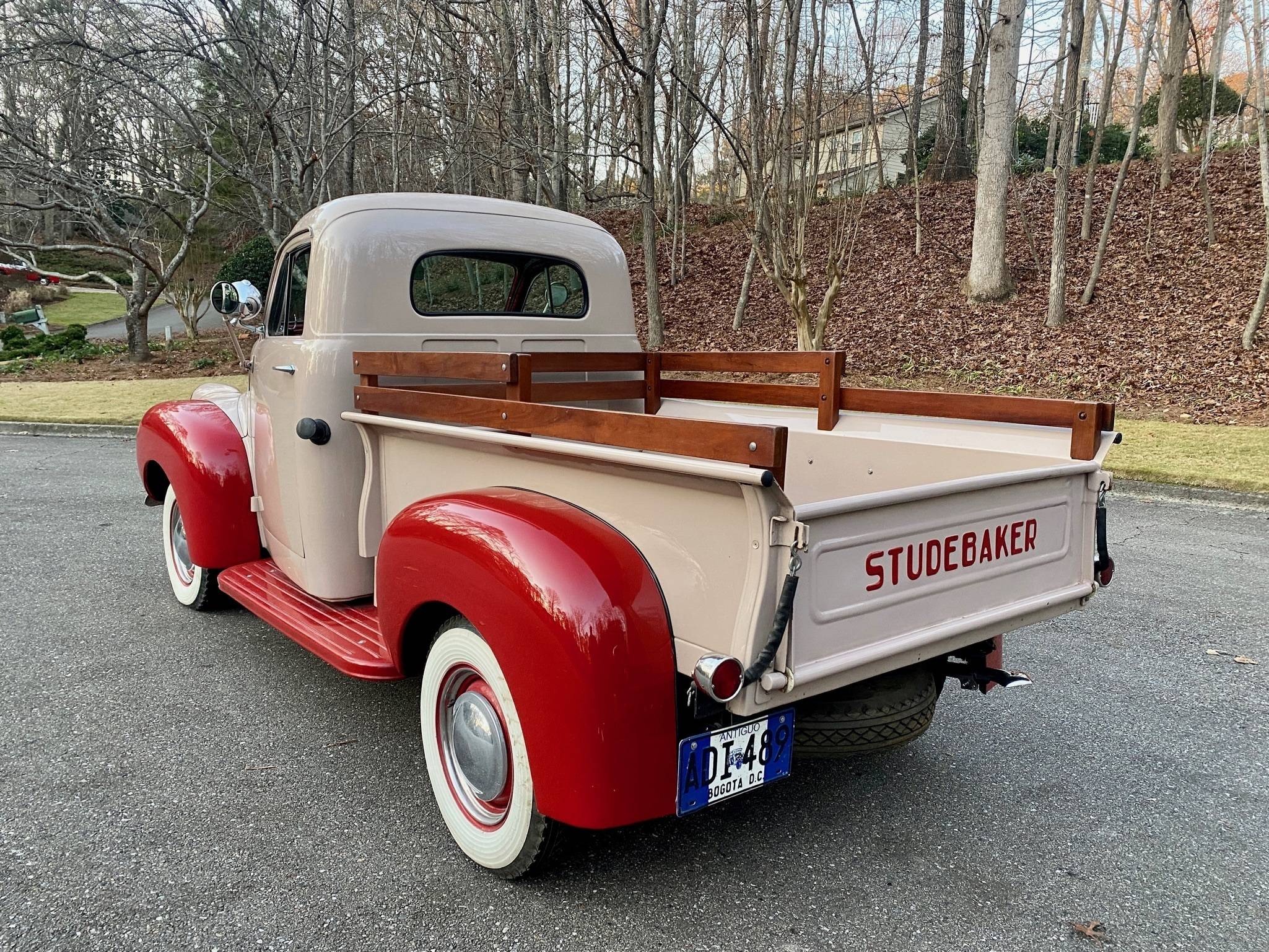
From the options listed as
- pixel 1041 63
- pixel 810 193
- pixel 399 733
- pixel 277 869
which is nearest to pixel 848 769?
pixel 399 733

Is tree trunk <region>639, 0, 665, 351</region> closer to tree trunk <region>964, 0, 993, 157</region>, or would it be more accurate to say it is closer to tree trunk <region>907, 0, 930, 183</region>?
tree trunk <region>964, 0, 993, 157</region>

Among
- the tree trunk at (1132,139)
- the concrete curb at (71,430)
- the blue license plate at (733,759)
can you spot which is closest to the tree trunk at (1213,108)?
the tree trunk at (1132,139)

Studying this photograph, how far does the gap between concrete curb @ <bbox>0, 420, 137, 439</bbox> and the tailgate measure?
11.3m

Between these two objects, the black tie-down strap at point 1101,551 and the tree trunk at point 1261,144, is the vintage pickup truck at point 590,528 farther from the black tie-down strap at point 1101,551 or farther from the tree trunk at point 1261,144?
the tree trunk at point 1261,144

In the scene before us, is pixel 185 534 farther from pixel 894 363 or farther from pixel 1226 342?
pixel 1226 342

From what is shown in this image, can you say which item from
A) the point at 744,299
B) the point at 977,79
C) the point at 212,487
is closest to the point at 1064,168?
the point at 744,299

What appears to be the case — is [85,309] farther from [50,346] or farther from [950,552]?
[950,552]

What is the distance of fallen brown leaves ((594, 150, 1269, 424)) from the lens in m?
11.4

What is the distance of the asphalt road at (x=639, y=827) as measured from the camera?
2.21 metres

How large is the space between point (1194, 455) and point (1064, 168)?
586 cm

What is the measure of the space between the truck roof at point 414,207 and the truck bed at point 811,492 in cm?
76

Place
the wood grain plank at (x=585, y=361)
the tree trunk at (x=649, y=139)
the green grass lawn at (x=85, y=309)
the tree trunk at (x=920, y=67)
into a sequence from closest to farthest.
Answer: the wood grain plank at (x=585, y=361)
the tree trunk at (x=649, y=139)
the tree trunk at (x=920, y=67)
the green grass lawn at (x=85, y=309)

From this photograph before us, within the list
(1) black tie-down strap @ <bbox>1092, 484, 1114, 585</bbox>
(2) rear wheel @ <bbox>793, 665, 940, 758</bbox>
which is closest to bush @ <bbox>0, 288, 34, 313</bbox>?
(2) rear wheel @ <bbox>793, 665, 940, 758</bbox>

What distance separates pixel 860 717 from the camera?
2.34 metres
